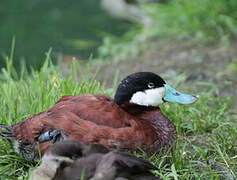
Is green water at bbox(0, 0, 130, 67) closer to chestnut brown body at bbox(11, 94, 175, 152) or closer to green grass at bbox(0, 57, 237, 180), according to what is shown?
green grass at bbox(0, 57, 237, 180)

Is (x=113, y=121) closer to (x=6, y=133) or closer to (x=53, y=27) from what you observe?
(x=6, y=133)

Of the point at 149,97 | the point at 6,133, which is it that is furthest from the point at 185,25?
the point at 6,133

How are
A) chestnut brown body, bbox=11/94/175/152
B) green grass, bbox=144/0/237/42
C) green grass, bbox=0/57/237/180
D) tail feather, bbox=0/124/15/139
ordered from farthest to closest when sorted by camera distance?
1. green grass, bbox=144/0/237/42
2. tail feather, bbox=0/124/15/139
3. green grass, bbox=0/57/237/180
4. chestnut brown body, bbox=11/94/175/152

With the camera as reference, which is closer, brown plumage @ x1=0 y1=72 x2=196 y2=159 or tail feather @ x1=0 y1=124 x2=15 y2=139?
brown plumage @ x1=0 y1=72 x2=196 y2=159

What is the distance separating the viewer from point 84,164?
321cm

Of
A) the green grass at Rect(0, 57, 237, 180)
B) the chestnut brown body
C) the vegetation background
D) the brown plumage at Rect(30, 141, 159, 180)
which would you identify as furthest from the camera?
the vegetation background

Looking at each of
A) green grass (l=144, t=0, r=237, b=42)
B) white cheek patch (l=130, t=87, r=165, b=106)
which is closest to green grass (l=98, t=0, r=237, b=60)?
green grass (l=144, t=0, r=237, b=42)

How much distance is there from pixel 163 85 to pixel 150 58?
10.1 ft

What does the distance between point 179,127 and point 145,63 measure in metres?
2.48

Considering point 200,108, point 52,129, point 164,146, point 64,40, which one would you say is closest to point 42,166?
point 52,129

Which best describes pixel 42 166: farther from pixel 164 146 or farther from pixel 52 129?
pixel 164 146

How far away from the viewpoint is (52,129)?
365 cm

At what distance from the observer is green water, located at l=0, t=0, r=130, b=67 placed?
366 inches

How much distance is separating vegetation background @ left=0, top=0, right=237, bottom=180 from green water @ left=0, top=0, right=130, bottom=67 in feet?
0.06
